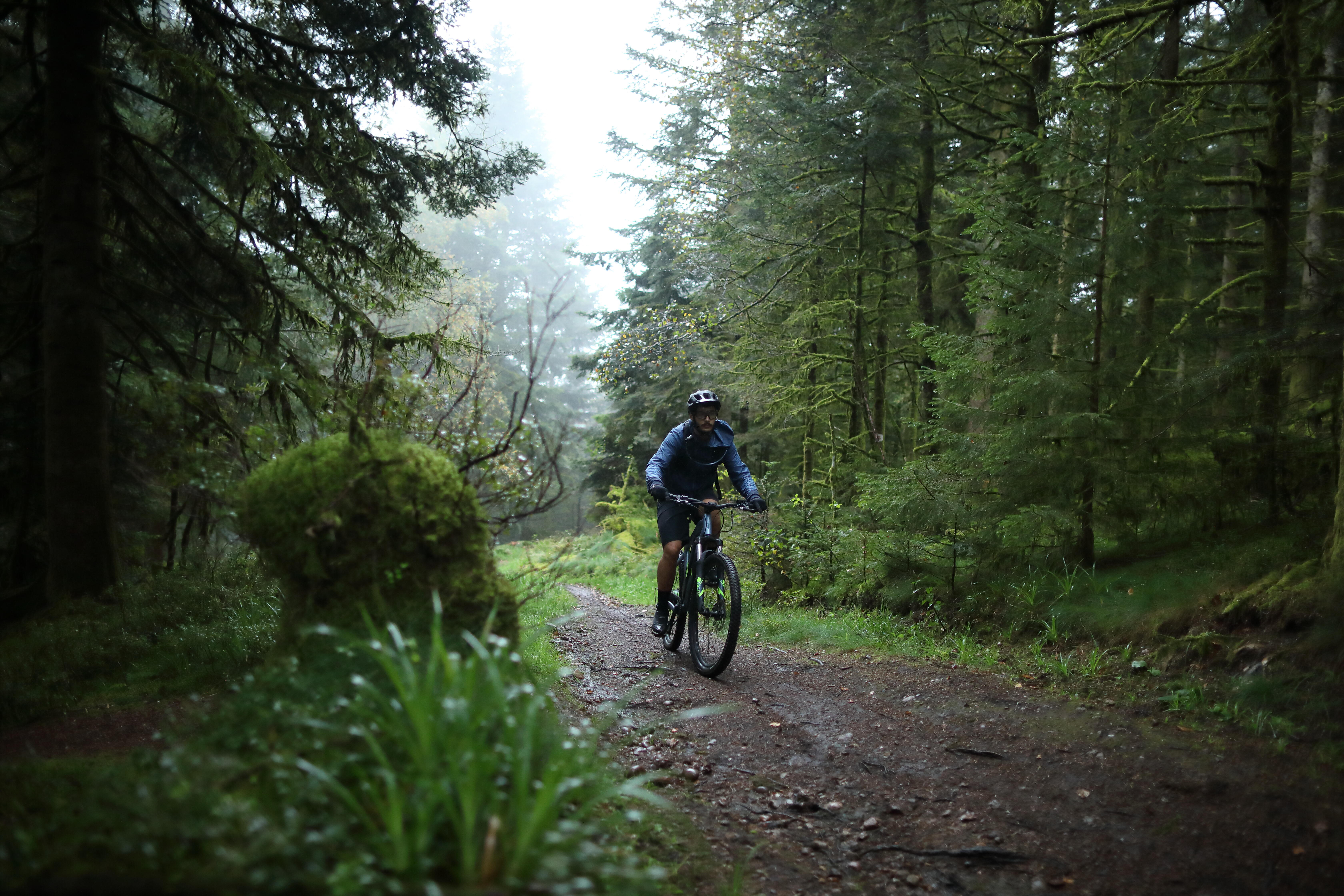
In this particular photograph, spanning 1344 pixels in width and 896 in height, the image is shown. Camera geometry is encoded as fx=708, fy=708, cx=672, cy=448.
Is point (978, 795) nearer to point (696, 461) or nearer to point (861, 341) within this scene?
point (696, 461)

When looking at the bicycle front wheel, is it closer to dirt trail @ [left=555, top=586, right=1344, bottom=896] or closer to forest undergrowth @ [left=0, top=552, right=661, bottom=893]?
dirt trail @ [left=555, top=586, right=1344, bottom=896]

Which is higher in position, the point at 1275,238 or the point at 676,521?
the point at 1275,238

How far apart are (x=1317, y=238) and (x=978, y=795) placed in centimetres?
794

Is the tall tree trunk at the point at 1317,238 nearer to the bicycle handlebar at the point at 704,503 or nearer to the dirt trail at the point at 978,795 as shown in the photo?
the dirt trail at the point at 978,795

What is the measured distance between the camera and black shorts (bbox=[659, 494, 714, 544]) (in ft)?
22.7

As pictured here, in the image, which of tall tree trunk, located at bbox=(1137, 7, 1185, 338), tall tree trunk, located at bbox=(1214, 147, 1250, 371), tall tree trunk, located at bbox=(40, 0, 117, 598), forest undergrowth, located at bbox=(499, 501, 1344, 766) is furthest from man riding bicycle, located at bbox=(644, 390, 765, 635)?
tall tree trunk, located at bbox=(40, 0, 117, 598)

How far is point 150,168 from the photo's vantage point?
21.3ft

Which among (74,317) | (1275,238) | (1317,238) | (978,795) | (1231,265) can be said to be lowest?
(978,795)

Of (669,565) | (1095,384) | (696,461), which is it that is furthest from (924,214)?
(669,565)

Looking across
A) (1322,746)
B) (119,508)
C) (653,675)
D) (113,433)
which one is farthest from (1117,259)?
(119,508)

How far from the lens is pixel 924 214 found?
10.8 m

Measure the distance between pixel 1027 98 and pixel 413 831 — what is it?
34.4 ft

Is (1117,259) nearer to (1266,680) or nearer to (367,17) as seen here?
(1266,680)

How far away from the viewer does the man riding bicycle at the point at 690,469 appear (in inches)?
266
